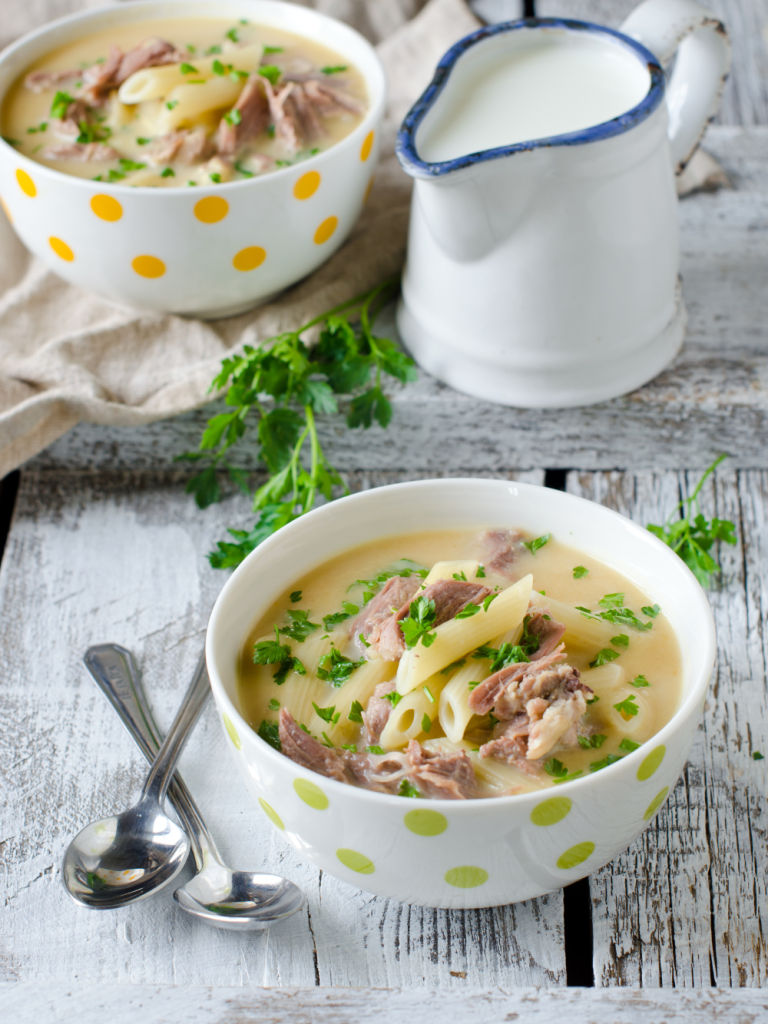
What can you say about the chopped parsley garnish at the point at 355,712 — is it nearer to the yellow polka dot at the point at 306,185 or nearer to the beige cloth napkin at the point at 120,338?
the beige cloth napkin at the point at 120,338

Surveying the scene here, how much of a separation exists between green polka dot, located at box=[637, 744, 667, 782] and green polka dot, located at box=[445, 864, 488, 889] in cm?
16

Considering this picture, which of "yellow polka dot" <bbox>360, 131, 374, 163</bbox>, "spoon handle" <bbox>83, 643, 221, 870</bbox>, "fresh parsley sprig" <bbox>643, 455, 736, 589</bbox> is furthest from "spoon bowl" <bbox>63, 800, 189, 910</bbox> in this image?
"yellow polka dot" <bbox>360, 131, 374, 163</bbox>

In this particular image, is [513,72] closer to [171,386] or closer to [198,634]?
[171,386]

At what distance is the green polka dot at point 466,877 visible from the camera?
911mm

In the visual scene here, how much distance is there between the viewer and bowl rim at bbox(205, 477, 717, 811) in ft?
2.80

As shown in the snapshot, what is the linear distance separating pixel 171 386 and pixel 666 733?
1.03m

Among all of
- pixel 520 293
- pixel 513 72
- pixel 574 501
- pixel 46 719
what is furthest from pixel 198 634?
pixel 513 72

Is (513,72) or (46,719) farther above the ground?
(513,72)

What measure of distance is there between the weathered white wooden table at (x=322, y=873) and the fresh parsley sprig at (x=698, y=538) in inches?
→ 1.4

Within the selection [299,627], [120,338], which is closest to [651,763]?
[299,627]

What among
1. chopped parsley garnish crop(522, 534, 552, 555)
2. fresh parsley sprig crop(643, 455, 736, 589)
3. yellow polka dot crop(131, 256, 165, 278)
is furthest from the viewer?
yellow polka dot crop(131, 256, 165, 278)

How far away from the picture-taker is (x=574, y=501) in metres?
1.17

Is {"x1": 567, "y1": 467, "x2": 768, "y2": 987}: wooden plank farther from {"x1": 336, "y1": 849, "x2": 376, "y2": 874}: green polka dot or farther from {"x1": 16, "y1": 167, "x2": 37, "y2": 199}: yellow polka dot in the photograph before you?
{"x1": 16, "y1": 167, "x2": 37, "y2": 199}: yellow polka dot

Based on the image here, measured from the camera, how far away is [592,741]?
98 cm
